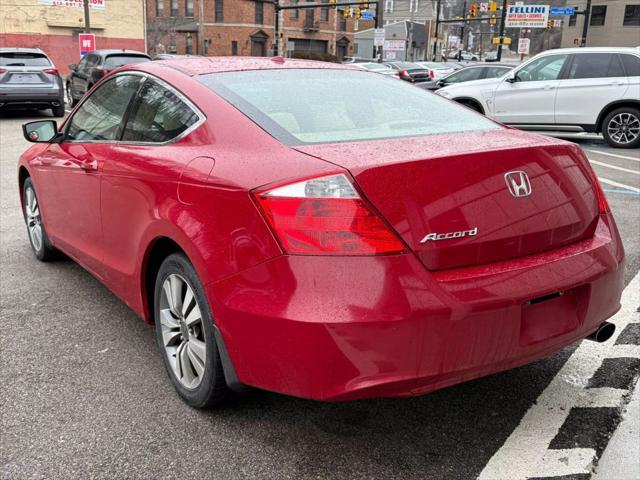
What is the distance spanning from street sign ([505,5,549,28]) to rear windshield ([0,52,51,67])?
36.5 m

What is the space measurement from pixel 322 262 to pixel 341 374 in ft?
1.25

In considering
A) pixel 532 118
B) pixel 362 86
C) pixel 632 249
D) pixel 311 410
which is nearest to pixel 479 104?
pixel 532 118

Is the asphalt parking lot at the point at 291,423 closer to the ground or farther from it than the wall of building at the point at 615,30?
closer to the ground

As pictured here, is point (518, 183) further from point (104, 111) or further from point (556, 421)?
point (104, 111)

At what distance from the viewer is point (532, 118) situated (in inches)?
514

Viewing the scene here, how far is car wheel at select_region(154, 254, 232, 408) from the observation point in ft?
8.67

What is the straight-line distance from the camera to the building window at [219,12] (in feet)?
196

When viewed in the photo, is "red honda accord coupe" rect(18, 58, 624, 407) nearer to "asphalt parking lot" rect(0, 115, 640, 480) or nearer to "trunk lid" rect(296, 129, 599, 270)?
"trunk lid" rect(296, 129, 599, 270)

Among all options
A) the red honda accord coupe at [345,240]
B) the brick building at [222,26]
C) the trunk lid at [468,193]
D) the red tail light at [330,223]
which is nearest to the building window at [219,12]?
the brick building at [222,26]

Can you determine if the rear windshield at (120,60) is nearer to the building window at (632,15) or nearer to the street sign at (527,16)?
the street sign at (527,16)

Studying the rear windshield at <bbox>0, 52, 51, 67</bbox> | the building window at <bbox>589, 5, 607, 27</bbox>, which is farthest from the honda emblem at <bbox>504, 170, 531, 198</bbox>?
the building window at <bbox>589, 5, 607, 27</bbox>

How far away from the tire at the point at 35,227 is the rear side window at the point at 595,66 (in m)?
10.6

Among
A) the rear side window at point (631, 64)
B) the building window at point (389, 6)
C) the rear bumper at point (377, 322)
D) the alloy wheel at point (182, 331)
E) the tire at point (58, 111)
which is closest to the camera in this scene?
the rear bumper at point (377, 322)

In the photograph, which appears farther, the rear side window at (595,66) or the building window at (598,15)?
the building window at (598,15)
